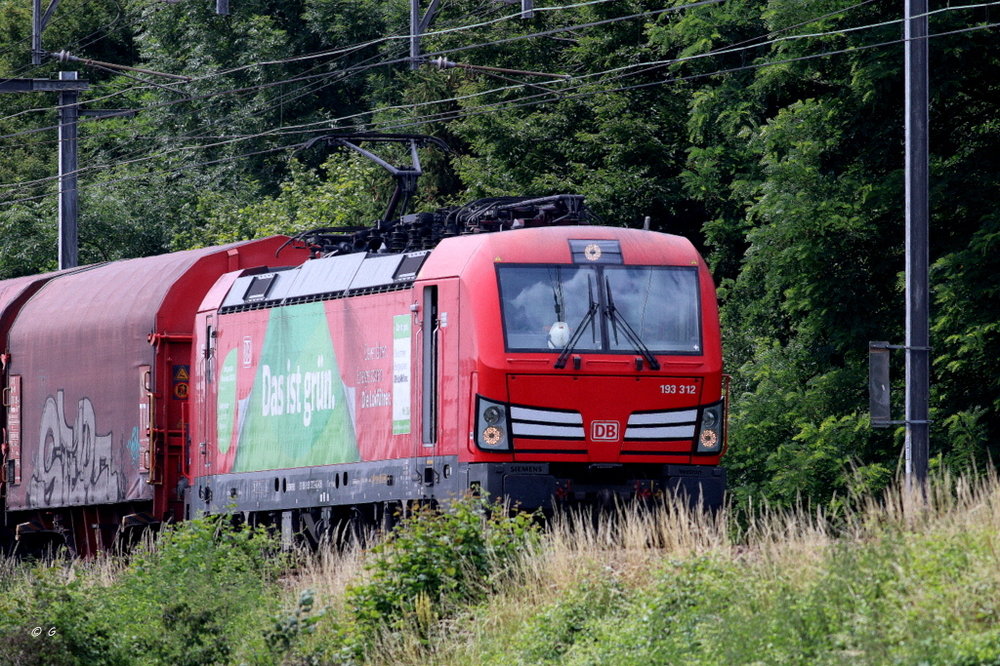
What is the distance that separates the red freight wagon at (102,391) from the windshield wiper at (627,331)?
6491mm

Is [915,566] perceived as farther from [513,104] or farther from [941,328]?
[513,104]

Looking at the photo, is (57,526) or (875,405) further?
(57,526)

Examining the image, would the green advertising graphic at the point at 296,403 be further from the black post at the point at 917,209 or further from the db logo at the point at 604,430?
the black post at the point at 917,209

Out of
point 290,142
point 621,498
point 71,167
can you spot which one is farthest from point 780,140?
point 290,142

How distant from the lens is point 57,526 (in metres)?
23.2

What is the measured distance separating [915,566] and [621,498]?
22.1 feet

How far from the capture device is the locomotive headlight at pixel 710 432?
56.3ft

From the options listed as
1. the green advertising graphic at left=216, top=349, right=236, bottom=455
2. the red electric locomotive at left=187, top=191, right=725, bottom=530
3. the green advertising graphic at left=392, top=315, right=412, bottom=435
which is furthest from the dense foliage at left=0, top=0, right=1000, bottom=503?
the green advertising graphic at left=216, top=349, right=236, bottom=455

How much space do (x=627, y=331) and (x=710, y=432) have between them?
127 cm

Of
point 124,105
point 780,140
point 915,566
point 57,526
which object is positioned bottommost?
point 57,526

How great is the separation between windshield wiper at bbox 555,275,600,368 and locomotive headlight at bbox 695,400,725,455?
1.41 m

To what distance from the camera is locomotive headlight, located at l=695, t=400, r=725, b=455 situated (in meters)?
17.2

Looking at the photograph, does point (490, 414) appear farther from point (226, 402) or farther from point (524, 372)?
point (226, 402)

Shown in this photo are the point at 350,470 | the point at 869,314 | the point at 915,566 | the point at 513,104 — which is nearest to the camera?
the point at 915,566
